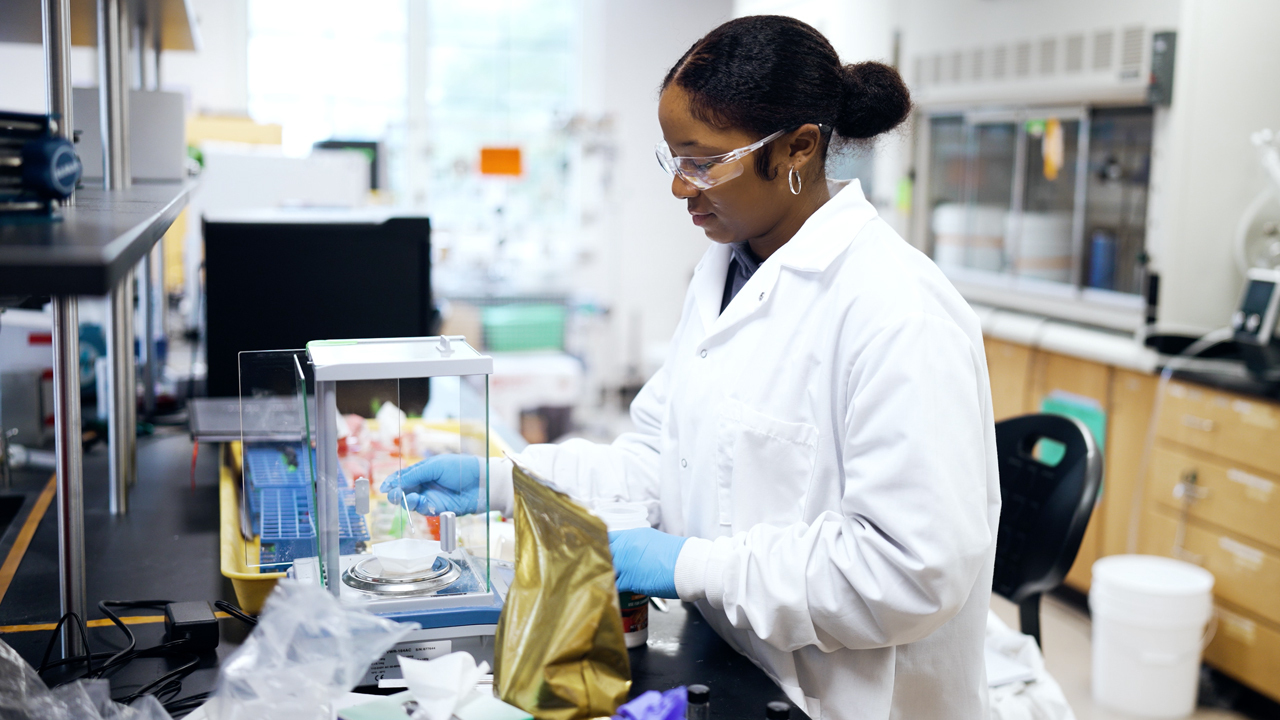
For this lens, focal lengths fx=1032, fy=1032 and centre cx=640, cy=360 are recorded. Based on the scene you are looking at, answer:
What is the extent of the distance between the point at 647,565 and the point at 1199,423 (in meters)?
2.34

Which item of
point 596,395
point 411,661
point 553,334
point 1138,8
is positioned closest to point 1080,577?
point 1138,8

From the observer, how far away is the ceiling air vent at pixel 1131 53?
3.23m

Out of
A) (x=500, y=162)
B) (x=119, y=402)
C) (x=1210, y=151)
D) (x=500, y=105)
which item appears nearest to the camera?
(x=119, y=402)

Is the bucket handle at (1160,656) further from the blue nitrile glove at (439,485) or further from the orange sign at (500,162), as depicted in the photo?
the orange sign at (500,162)

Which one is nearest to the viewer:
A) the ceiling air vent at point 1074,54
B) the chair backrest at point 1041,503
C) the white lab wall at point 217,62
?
the chair backrest at point 1041,503

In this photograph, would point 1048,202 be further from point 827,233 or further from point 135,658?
point 135,658

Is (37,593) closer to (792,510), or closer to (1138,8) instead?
(792,510)

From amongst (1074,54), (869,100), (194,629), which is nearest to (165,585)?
(194,629)

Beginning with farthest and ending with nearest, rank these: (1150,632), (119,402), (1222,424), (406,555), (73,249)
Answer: (1222,424) → (1150,632) → (119,402) → (406,555) → (73,249)

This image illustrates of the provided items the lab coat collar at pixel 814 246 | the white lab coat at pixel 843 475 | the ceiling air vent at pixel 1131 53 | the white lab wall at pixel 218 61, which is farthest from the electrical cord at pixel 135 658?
the white lab wall at pixel 218 61

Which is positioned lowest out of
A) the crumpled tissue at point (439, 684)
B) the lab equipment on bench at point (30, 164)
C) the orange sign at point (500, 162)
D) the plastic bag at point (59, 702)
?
the plastic bag at point (59, 702)

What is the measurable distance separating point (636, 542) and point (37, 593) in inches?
33.4

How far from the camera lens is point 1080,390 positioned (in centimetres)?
347

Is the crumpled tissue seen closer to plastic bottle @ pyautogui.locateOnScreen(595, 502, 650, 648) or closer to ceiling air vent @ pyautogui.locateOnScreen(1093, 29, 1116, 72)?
plastic bottle @ pyautogui.locateOnScreen(595, 502, 650, 648)
